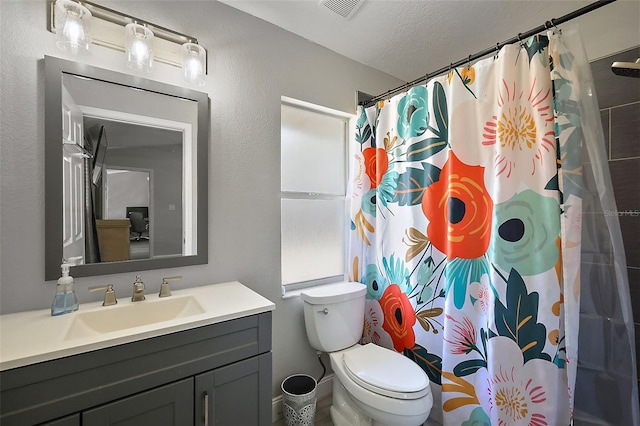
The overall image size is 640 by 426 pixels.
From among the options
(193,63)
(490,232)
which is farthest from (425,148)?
(193,63)

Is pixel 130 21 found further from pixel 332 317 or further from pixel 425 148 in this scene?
pixel 332 317

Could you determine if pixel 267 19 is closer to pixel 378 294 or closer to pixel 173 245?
pixel 173 245

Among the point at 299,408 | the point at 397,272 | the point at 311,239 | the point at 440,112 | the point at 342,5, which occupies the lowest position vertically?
the point at 299,408

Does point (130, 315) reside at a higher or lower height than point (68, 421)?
higher

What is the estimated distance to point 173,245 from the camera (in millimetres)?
1399

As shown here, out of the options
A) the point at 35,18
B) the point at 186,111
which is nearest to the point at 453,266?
the point at 186,111

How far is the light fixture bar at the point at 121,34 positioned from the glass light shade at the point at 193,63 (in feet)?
0.20

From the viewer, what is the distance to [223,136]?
1.53 metres

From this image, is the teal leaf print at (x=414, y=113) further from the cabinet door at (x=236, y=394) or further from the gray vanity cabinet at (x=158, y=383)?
the cabinet door at (x=236, y=394)

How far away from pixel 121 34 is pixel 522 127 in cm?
193

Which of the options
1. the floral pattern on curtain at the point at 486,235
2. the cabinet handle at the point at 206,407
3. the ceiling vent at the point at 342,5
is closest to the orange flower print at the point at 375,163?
the floral pattern on curtain at the point at 486,235

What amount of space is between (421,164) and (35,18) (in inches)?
76.5

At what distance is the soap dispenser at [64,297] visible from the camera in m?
1.05

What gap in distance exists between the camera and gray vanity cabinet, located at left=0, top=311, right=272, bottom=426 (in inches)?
30.5
